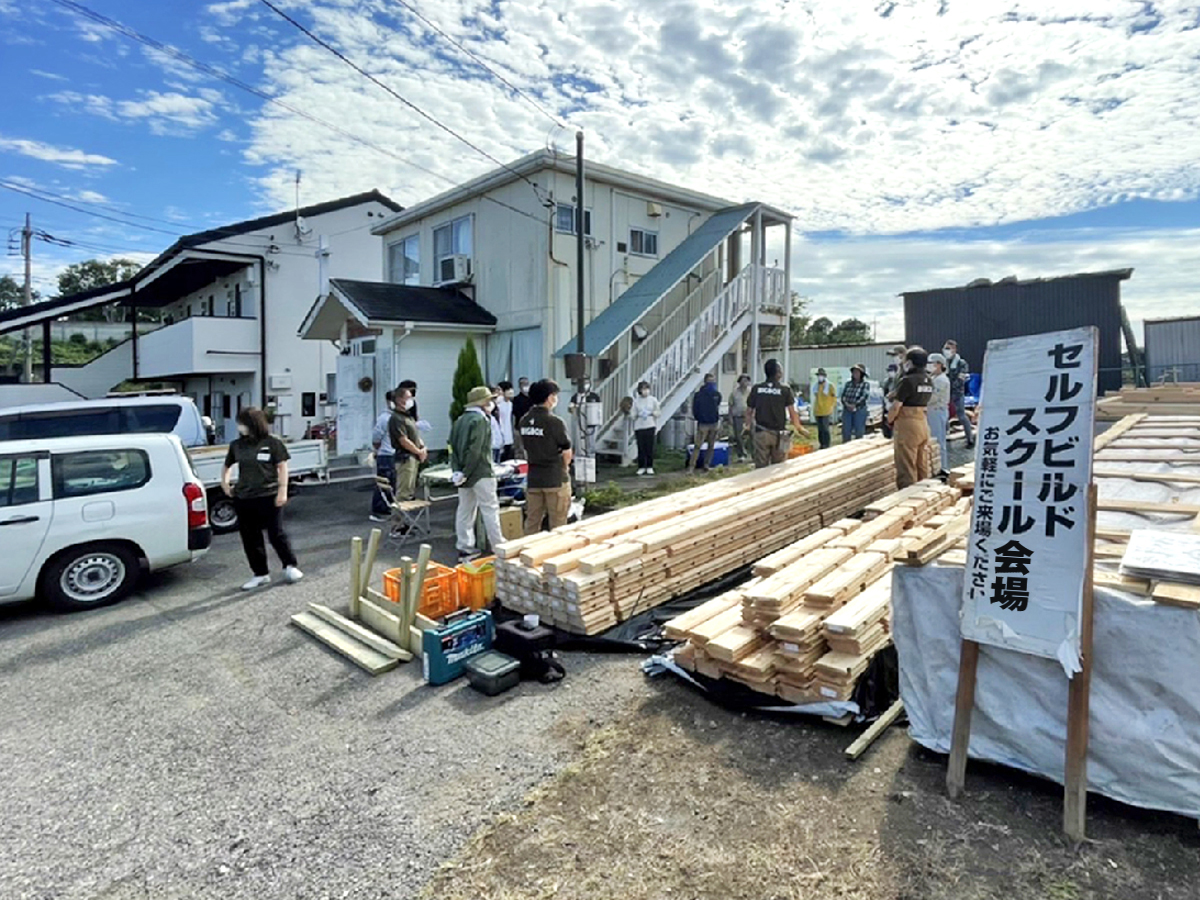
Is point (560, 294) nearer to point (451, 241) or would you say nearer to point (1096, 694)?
point (451, 241)

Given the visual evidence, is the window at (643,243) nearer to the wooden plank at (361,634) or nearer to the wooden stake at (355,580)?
the wooden stake at (355,580)

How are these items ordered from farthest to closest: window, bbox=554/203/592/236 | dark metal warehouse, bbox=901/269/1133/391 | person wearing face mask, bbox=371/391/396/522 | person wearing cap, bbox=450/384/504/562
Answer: dark metal warehouse, bbox=901/269/1133/391 < window, bbox=554/203/592/236 < person wearing face mask, bbox=371/391/396/522 < person wearing cap, bbox=450/384/504/562

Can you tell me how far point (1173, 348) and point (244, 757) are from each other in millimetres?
28640

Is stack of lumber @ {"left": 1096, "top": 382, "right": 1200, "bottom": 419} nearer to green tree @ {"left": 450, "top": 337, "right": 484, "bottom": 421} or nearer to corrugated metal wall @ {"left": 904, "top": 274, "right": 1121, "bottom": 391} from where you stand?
green tree @ {"left": 450, "top": 337, "right": 484, "bottom": 421}

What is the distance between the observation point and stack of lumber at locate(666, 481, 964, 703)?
3.89 meters

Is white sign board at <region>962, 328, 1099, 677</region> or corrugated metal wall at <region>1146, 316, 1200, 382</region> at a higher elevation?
corrugated metal wall at <region>1146, 316, 1200, 382</region>

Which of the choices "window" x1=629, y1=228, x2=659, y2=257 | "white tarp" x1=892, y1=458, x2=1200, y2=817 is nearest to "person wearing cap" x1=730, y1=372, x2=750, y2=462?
"window" x1=629, y1=228, x2=659, y2=257

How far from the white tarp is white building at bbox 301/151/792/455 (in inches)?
391

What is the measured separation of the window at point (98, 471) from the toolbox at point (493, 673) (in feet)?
14.1

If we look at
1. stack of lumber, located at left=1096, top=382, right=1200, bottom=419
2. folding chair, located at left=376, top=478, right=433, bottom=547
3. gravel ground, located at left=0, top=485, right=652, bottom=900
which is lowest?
gravel ground, located at left=0, top=485, right=652, bottom=900

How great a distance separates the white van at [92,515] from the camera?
5996mm

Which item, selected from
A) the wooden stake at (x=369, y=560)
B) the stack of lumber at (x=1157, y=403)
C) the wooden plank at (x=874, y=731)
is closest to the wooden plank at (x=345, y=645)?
the wooden stake at (x=369, y=560)

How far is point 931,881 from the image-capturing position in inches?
105

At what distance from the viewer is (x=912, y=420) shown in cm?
748
